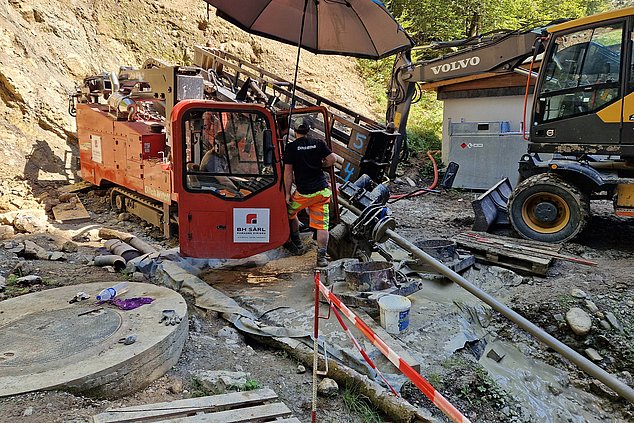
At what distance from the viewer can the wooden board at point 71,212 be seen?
8047mm

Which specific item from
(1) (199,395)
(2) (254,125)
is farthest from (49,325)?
(2) (254,125)

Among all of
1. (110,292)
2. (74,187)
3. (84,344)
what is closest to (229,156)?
(110,292)

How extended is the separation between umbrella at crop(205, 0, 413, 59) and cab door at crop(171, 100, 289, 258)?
3.68ft

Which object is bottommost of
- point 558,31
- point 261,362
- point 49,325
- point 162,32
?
point 261,362

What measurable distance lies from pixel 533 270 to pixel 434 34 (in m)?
14.2

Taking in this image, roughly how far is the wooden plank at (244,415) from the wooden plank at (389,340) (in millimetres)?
1115

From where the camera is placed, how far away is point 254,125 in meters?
5.46

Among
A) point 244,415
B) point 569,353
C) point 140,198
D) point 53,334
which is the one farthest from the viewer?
point 140,198

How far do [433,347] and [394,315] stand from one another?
1.41ft

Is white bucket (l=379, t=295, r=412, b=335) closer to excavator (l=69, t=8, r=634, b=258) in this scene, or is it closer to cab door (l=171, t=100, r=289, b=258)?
excavator (l=69, t=8, r=634, b=258)

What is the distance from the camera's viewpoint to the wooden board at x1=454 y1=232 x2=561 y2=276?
6.24m

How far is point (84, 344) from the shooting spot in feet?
11.3

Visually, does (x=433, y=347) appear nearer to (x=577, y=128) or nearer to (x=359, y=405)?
(x=359, y=405)

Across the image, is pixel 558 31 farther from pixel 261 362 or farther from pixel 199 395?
pixel 199 395
